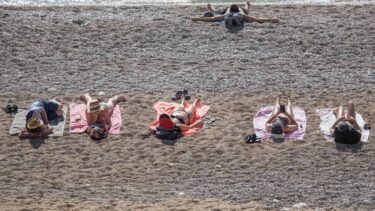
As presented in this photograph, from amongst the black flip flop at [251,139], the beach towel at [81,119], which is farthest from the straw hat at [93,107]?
the black flip flop at [251,139]

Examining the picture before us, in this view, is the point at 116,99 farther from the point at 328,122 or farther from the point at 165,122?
the point at 328,122

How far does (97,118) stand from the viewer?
643 inches

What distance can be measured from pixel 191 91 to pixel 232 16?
367cm

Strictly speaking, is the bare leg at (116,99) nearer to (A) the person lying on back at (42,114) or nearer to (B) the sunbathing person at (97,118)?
(B) the sunbathing person at (97,118)

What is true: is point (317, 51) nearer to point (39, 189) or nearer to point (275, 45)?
point (275, 45)

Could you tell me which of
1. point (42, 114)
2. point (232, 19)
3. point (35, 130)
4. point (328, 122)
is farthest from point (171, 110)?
point (232, 19)

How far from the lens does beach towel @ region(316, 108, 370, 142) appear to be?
15672 millimetres

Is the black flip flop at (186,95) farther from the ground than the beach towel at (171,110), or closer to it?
farther from the ground

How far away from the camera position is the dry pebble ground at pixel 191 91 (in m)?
13.7

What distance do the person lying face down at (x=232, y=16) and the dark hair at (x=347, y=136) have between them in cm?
602

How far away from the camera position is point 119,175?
47.5 ft

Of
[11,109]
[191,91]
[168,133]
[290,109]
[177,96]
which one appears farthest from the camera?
[191,91]

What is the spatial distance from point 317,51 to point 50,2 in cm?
773

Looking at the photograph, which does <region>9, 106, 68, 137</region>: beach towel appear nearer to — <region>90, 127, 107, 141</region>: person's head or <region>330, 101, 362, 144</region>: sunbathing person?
<region>90, 127, 107, 141</region>: person's head
